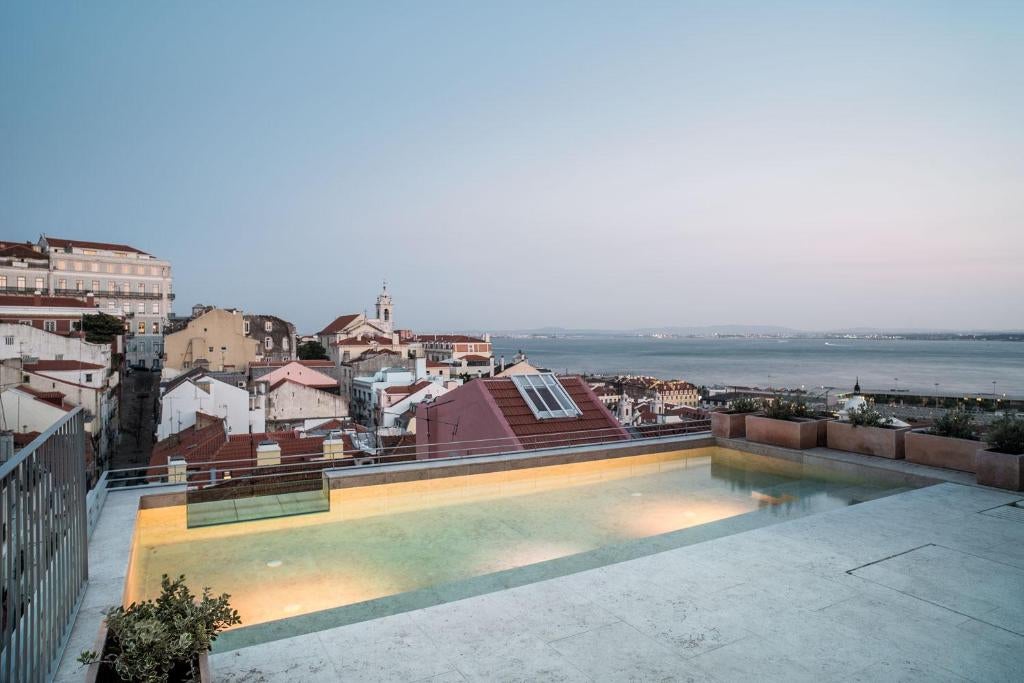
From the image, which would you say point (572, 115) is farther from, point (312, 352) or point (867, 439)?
point (312, 352)

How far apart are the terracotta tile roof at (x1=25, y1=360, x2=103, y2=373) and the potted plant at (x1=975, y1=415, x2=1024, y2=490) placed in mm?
38287

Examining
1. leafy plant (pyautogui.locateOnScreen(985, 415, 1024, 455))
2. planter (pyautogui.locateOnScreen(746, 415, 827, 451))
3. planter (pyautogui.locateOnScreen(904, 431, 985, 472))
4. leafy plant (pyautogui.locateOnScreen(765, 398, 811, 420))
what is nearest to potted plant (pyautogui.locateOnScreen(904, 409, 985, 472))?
planter (pyautogui.locateOnScreen(904, 431, 985, 472))

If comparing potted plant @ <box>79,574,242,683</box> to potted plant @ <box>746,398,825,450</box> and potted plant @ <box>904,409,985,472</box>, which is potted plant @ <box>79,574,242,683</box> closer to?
potted plant @ <box>746,398,825,450</box>

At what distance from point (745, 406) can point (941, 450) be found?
9.09 feet

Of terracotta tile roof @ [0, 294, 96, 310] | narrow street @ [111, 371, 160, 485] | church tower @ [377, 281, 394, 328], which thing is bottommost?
narrow street @ [111, 371, 160, 485]

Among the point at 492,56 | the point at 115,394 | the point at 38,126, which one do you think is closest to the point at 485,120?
the point at 492,56

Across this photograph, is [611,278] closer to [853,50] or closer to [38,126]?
[38,126]

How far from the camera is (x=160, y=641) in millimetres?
2131

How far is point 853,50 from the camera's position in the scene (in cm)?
1352

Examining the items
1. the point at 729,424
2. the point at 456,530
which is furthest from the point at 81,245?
the point at 456,530

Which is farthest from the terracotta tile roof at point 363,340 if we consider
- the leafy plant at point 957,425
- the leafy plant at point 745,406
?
the leafy plant at point 957,425

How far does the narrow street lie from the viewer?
1303 inches

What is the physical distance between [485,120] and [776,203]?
79.9 ft

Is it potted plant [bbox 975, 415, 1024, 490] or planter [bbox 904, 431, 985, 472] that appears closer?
potted plant [bbox 975, 415, 1024, 490]
